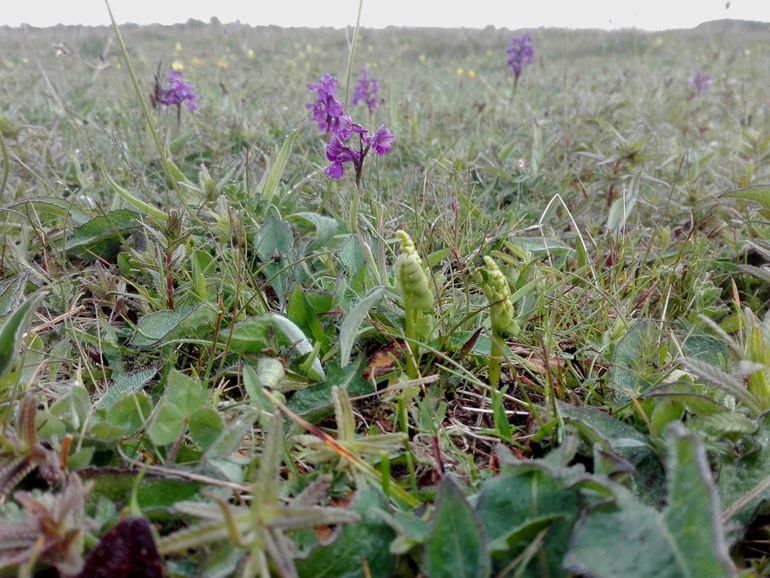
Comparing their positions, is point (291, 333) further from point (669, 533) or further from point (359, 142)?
point (669, 533)

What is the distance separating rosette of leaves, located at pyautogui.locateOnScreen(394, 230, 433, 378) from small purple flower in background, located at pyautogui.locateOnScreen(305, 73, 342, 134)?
107 centimetres

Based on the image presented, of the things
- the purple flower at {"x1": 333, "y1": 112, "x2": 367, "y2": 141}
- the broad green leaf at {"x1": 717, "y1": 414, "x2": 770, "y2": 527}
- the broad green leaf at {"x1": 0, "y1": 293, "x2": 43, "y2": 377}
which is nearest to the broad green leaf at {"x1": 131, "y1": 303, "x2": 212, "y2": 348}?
the broad green leaf at {"x1": 0, "y1": 293, "x2": 43, "y2": 377}

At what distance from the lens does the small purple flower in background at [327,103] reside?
2.22m

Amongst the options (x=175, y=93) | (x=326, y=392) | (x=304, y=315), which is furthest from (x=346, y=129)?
(x=175, y=93)

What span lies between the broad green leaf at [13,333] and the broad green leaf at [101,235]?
0.79 meters

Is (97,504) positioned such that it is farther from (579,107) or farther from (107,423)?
(579,107)

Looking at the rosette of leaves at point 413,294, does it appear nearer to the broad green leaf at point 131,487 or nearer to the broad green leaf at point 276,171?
the broad green leaf at point 131,487

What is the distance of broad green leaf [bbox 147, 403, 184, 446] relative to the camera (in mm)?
1027

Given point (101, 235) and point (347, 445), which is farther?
point (101, 235)

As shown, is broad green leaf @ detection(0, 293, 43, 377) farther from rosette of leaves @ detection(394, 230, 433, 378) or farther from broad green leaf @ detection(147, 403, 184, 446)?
rosette of leaves @ detection(394, 230, 433, 378)

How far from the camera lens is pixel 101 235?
1.88 metres

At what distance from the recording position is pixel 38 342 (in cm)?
139

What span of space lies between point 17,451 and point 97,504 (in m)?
0.14

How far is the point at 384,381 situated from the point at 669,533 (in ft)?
2.39
